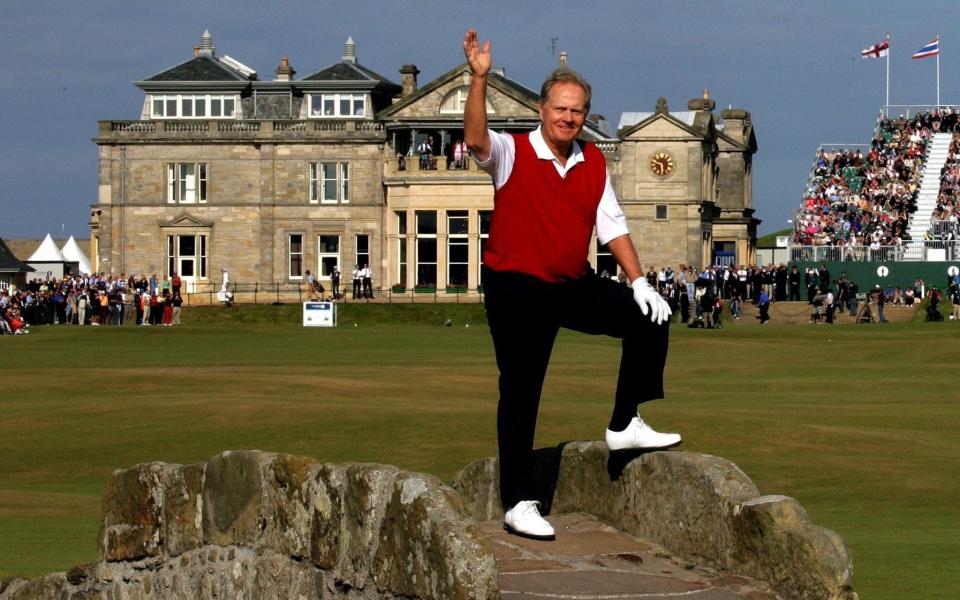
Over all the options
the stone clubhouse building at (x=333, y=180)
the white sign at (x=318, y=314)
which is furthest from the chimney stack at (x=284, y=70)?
the white sign at (x=318, y=314)

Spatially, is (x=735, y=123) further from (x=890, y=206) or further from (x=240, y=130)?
(x=240, y=130)

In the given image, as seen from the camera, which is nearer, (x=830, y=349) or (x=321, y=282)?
(x=830, y=349)

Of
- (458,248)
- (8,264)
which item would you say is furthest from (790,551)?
(8,264)

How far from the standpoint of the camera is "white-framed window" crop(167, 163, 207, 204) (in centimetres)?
8438

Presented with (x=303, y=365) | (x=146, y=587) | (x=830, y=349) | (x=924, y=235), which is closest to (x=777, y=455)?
(x=146, y=587)

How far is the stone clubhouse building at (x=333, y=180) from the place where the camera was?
81.6m

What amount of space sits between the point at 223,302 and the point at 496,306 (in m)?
67.8

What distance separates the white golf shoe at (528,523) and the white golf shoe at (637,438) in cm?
60

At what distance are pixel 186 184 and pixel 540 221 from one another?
76.8 meters

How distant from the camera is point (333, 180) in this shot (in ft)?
275

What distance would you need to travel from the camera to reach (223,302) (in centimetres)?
7612

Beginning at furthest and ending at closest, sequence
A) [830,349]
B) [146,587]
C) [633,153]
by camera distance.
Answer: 1. [633,153]
2. [830,349]
3. [146,587]

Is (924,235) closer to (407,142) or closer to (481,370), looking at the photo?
(407,142)

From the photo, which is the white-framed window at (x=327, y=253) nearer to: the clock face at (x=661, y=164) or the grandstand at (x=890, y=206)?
the clock face at (x=661, y=164)
